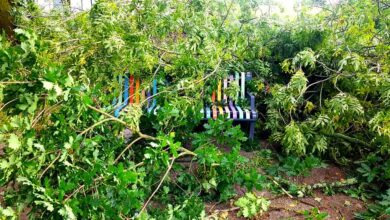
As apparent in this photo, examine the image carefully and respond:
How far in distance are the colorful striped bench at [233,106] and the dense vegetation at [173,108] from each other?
0.22 metres

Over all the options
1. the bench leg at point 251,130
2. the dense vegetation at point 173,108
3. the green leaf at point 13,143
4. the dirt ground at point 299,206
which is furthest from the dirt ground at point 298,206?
the green leaf at point 13,143

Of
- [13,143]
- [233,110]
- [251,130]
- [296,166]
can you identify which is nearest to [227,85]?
[233,110]

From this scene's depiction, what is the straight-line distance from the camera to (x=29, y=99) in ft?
5.58

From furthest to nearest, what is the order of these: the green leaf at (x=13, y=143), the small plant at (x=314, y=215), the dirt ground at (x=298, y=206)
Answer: the dirt ground at (x=298, y=206) → the small plant at (x=314, y=215) → the green leaf at (x=13, y=143)

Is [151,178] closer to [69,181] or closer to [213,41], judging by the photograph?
[69,181]

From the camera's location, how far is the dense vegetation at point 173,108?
1788mm

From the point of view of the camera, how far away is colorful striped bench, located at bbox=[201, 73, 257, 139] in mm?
4320

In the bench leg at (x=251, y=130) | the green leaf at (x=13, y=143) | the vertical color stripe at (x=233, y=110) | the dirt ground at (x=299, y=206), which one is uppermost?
the green leaf at (x=13, y=143)

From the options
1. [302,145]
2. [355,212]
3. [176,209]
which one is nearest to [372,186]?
[355,212]

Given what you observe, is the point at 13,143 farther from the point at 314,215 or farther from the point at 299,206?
the point at 299,206

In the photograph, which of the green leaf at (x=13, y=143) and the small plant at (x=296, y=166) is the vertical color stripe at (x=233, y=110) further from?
the green leaf at (x=13, y=143)

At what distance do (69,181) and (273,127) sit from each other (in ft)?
9.15

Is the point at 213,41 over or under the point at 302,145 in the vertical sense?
over

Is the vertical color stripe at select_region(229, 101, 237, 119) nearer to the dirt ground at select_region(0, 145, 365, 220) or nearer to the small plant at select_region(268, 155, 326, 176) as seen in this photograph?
the small plant at select_region(268, 155, 326, 176)
